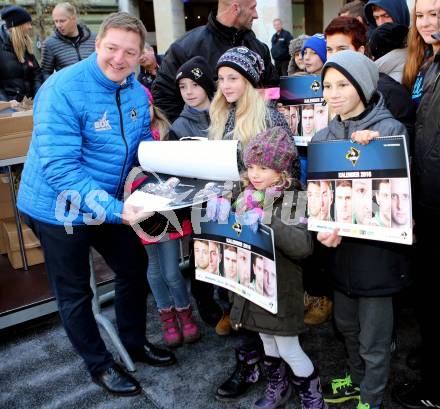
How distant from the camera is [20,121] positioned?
132 inches

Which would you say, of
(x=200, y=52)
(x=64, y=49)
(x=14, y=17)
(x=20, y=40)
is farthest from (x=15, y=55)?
(x=200, y=52)

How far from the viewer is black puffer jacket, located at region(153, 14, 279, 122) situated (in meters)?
3.38

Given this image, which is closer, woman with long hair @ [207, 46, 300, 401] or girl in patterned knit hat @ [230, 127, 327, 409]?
girl in patterned knit hat @ [230, 127, 327, 409]

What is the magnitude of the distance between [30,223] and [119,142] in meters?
0.66

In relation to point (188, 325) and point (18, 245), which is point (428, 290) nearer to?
Result: point (188, 325)

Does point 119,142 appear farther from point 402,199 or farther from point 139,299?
point 402,199

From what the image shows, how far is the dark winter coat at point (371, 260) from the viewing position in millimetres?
2055

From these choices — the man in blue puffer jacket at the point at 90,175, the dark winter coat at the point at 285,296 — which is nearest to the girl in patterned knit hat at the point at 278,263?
the dark winter coat at the point at 285,296

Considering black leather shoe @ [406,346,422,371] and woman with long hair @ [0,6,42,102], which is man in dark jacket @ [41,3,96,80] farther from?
black leather shoe @ [406,346,422,371]

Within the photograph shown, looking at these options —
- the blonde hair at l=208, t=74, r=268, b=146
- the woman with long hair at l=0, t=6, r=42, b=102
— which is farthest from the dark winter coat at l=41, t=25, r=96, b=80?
the blonde hair at l=208, t=74, r=268, b=146

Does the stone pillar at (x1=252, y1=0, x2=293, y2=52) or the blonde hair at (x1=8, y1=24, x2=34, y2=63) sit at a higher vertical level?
the stone pillar at (x1=252, y1=0, x2=293, y2=52)

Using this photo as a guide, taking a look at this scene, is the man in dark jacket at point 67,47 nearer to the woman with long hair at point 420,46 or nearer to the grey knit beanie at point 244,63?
the grey knit beanie at point 244,63

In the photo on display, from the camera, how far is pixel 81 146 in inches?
93.3

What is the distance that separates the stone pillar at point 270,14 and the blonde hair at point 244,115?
9.94 metres
